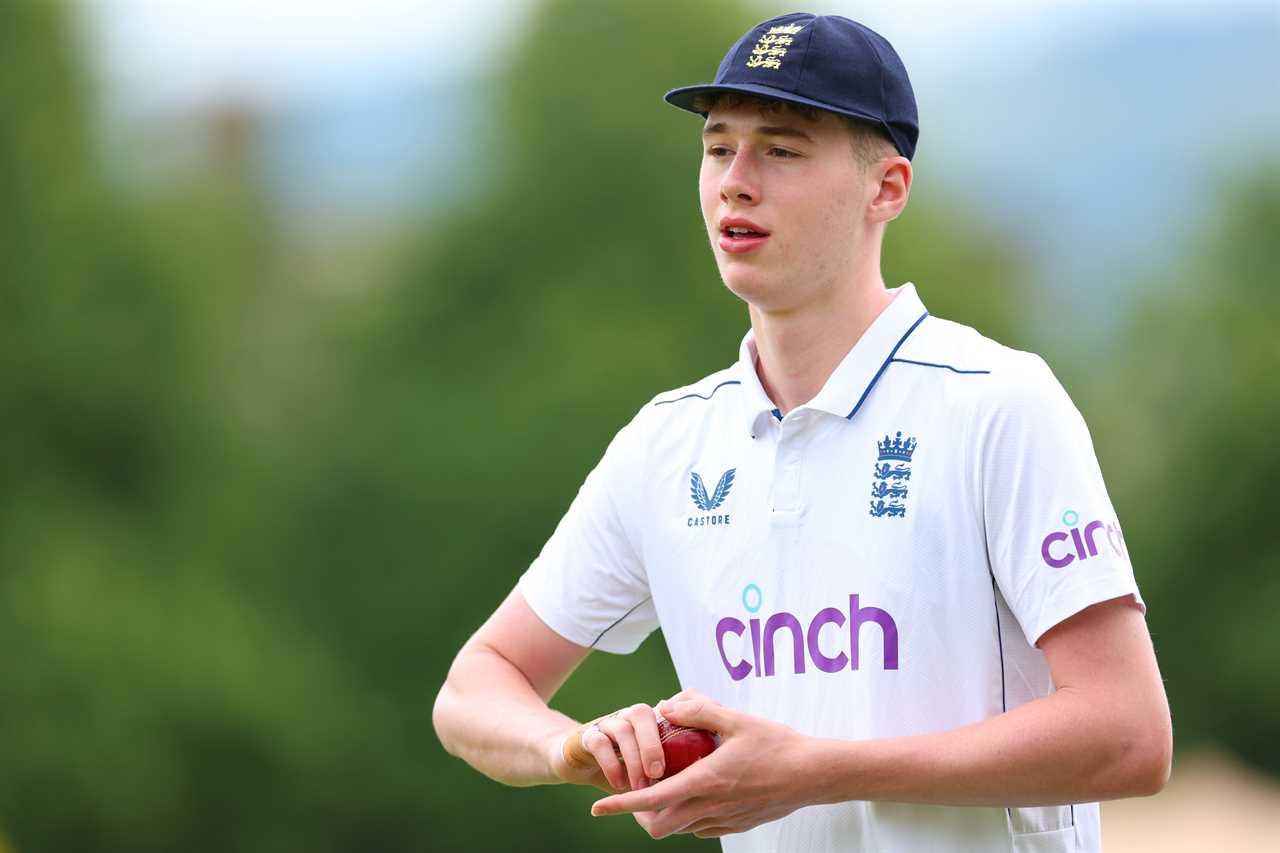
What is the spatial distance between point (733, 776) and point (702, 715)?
0.43ft

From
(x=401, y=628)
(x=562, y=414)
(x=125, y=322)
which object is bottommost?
(x=401, y=628)

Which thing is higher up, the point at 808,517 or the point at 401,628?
the point at 808,517

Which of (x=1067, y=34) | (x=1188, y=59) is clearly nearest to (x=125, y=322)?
(x=1067, y=34)

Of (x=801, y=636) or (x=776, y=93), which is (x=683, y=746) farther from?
(x=776, y=93)

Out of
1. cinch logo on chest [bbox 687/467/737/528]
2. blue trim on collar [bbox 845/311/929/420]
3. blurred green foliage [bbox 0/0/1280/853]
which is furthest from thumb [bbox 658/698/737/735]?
blurred green foliage [bbox 0/0/1280/853]

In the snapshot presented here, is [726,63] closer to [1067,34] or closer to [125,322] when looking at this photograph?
[125,322]

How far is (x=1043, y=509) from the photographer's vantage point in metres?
3.49

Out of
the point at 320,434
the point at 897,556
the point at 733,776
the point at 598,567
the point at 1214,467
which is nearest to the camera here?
the point at 733,776

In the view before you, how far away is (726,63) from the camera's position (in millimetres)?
3945

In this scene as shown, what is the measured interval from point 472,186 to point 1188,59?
185 meters

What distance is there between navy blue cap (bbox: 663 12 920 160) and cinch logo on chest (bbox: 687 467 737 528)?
2.83ft

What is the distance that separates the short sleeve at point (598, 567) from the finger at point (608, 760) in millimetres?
804

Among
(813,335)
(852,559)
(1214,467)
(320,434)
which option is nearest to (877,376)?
(813,335)

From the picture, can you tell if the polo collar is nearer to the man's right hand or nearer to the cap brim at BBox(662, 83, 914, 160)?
the cap brim at BBox(662, 83, 914, 160)
